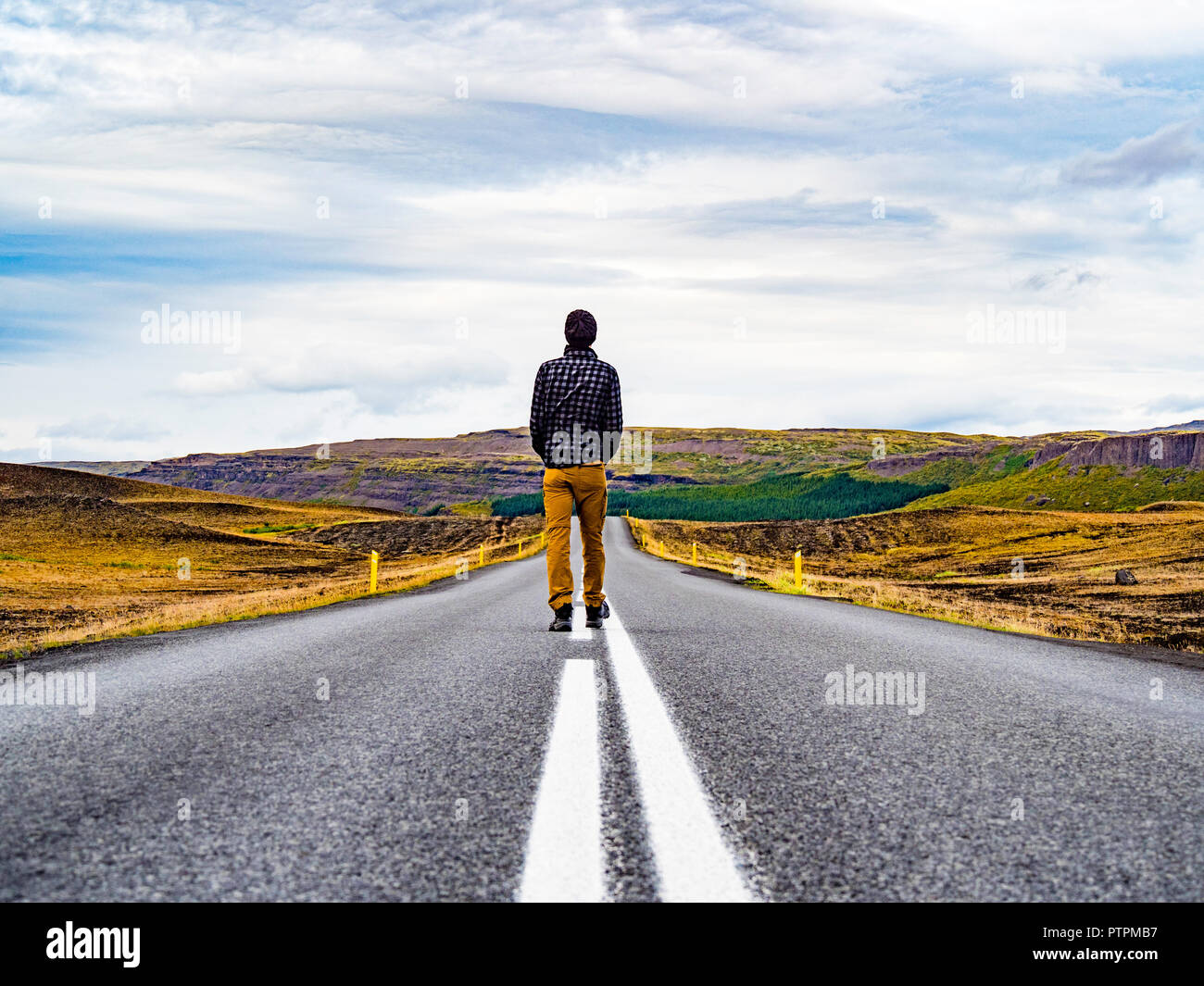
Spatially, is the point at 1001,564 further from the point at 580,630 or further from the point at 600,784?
the point at 600,784

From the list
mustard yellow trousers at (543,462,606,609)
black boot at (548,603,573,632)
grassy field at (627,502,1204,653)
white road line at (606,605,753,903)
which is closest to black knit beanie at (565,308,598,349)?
mustard yellow trousers at (543,462,606,609)

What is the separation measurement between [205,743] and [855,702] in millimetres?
3666

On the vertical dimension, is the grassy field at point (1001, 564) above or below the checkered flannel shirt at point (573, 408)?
below

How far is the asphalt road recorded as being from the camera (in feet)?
8.02

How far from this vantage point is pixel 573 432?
27.6 feet

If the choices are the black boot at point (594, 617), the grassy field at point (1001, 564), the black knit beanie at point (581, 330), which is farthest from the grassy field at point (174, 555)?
the grassy field at point (1001, 564)

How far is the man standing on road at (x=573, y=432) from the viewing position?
8.36m

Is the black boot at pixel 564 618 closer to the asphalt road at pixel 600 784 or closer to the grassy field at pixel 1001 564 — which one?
the asphalt road at pixel 600 784

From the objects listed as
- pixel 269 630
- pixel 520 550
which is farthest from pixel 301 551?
pixel 269 630

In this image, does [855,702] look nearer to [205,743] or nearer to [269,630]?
[205,743]

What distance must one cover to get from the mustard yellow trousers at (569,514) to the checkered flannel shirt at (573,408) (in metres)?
0.15

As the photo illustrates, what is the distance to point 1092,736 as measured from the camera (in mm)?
4270

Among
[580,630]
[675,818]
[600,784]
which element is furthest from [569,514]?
[675,818]

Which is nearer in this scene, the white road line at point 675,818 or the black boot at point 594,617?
the white road line at point 675,818
